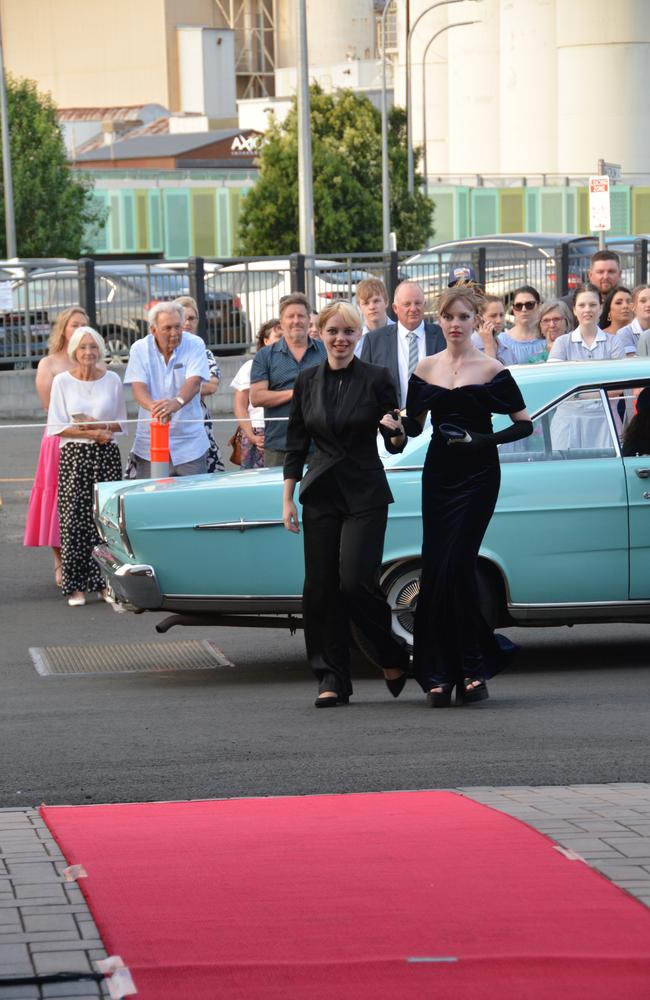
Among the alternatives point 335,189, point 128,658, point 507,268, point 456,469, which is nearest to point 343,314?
point 456,469

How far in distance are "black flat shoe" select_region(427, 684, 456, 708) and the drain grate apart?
1.90m

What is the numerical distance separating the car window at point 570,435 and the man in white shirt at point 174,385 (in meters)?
3.33

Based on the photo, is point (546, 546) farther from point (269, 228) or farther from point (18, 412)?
point (269, 228)

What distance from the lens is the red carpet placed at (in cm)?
448

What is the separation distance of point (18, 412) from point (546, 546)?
55.8ft

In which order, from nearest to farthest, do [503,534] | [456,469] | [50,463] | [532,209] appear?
[456,469]
[503,534]
[50,463]
[532,209]

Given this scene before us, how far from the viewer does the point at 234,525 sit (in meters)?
9.20

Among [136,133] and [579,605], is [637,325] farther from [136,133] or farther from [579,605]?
[136,133]

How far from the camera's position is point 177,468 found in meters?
12.3

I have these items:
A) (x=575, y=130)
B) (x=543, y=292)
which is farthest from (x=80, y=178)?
(x=543, y=292)

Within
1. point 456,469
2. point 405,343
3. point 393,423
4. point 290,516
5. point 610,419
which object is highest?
point 405,343

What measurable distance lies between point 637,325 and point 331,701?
5444mm

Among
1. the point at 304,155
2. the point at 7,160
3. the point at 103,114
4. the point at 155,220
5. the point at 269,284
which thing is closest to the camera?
the point at 269,284

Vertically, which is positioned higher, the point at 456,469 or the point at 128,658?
the point at 456,469
